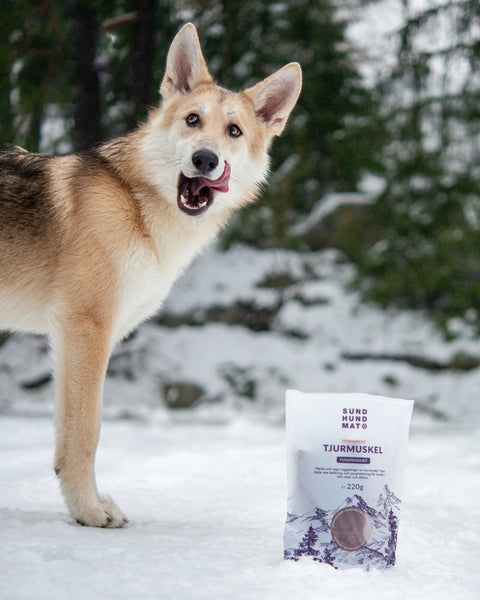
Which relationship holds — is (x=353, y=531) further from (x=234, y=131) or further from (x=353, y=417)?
(x=234, y=131)

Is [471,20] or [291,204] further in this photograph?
[291,204]

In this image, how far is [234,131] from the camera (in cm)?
279

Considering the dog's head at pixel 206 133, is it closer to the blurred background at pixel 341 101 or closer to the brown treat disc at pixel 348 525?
the brown treat disc at pixel 348 525

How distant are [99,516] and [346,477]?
3.32 feet

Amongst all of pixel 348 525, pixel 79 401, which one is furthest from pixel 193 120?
pixel 348 525

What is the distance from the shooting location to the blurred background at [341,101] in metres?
5.83

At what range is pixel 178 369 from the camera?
7621 mm

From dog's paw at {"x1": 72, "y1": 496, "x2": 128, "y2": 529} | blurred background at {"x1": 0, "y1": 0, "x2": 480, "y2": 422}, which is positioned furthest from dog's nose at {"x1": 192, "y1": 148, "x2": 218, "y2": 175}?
blurred background at {"x1": 0, "y1": 0, "x2": 480, "y2": 422}

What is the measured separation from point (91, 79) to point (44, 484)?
15.4 feet

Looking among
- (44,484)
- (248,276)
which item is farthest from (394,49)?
(44,484)

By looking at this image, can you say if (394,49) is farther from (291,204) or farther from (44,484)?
(44,484)

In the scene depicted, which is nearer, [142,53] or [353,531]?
[353,531]

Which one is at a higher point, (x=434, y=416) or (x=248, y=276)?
(x=248, y=276)

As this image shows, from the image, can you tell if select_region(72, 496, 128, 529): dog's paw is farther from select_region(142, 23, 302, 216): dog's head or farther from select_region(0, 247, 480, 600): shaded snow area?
select_region(142, 23, 302, 216): dog's head
